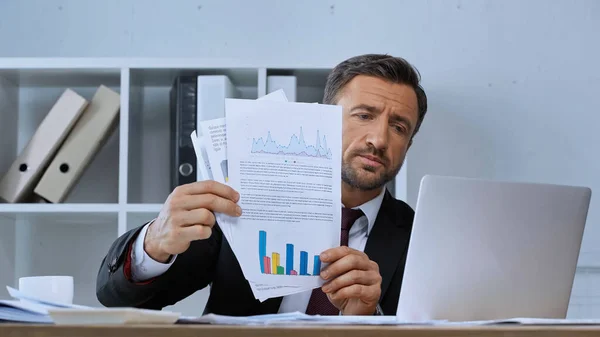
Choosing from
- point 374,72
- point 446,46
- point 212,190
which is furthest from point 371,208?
point 446,46

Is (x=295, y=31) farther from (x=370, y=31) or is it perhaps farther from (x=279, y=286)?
(x=279, y=286)

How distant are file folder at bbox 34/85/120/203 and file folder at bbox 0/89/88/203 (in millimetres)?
26

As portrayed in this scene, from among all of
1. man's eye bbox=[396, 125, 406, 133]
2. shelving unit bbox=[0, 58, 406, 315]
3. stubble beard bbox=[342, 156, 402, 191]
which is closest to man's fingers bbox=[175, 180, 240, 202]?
stubble beard bbox=[342, 156, 402, 191]

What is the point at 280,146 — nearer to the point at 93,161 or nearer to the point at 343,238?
the point at 343,238

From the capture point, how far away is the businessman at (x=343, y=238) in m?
1.26

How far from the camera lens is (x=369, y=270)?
4.52 feet

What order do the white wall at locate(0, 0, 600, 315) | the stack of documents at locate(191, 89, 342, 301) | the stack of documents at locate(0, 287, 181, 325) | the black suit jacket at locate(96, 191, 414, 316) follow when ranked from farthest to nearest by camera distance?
the white wall at locate(0, 0, 600, 315) → the black suit jacket at locate(96, 191, 414, 316) → the stack of documents at locate(191, 89, 342, 301) → the stack of documents at locate(0, 287, 181, 325)

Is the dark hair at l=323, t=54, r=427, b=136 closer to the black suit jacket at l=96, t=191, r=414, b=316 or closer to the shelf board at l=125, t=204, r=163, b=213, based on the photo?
the black suit jacket at l=96, t=191, r=414, b=316

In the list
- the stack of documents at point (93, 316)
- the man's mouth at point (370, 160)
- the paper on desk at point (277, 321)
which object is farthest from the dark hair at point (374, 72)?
the stack of documents at point (93, 316)

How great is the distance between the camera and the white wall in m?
2.67

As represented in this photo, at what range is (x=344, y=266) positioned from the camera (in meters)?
1.27

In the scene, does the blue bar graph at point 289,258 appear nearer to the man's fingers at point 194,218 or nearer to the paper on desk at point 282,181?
the paper on desk at point 282,181

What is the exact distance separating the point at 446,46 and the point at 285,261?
1684mm

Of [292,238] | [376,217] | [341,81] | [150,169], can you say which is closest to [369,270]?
[292,238]
